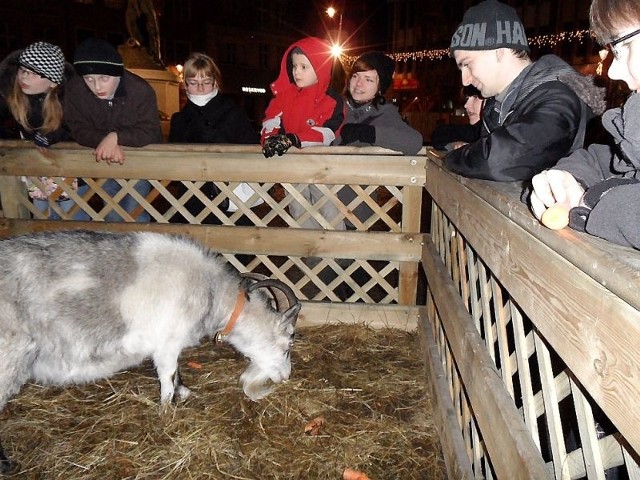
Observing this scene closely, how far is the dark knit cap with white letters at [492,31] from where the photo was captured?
1.91 metres

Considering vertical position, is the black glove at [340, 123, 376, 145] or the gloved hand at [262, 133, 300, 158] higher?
Answer: the black glove at [340, 123, 376, 145]

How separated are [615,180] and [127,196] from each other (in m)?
4.33

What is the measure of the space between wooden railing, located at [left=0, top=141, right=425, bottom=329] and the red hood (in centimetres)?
60

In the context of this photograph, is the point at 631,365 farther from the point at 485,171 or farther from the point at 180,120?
the point at 180,120

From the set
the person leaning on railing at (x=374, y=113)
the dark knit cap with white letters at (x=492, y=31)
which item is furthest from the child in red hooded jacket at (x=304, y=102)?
the dark knit cap with white letters at (x=492, y=31)

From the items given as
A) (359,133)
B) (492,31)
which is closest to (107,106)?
(359,133)

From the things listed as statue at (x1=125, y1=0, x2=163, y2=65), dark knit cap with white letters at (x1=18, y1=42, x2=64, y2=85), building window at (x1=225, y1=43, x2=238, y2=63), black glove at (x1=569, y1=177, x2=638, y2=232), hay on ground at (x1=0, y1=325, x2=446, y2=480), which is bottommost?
hay on ground at (x1=0, y1=325, x2=446, y2=480)

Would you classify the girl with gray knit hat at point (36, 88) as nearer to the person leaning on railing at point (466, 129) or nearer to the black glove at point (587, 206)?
the person leaning on railing at point (466, 129)

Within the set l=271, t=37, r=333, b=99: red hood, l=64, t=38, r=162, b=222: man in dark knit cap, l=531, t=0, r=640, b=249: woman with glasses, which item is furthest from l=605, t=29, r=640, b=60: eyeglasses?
l=64, t=38, r=162, b=222: man in dark knit cap

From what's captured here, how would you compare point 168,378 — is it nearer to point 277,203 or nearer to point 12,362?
point 12,362

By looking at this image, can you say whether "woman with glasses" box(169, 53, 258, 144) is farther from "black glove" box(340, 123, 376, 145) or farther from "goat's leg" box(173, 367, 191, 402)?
"goat's leg" box(173, 367, 191, 402)

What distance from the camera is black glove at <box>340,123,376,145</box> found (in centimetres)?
364

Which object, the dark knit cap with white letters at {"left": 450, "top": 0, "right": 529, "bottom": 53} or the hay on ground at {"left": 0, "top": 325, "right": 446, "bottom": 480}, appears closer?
the dark knit cap with white letters at {"left": 450, "top": 0, "right": 529, "bottom": 53}

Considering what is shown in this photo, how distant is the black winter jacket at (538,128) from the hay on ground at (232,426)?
1755 millimetres
